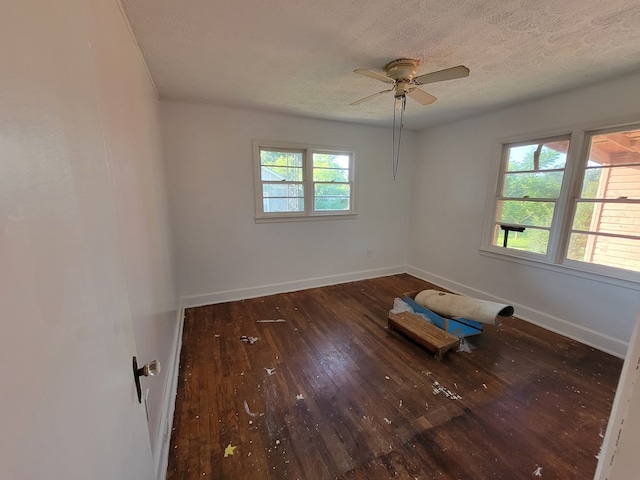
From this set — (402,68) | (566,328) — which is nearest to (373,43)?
(402,68)

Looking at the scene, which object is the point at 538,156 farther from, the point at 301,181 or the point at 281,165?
the point at 281,165

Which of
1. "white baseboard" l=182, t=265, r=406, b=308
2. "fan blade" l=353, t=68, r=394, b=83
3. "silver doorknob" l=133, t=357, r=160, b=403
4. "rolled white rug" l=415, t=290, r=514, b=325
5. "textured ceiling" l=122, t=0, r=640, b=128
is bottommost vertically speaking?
"white baseboard" l=182, t=265, r=406, b=308

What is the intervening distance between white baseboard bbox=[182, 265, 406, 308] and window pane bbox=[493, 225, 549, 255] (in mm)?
1734

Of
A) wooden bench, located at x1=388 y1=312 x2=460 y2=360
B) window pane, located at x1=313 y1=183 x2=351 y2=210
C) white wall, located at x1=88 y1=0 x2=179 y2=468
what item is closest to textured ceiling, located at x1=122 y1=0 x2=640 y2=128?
white wall, located at x1=88 y1=0 x2=179 y2=468

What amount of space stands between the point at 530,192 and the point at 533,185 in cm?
8

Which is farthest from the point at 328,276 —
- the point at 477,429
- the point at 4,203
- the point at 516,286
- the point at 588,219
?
the point at 4,203

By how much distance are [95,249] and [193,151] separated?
9.26ft

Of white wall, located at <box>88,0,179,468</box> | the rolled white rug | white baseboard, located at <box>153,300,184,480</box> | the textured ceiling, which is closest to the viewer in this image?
white wall, located at <box>88,0,179,468</box>

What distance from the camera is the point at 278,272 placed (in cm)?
372

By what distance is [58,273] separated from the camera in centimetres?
42

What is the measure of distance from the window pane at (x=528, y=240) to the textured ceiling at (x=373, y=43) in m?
1.42

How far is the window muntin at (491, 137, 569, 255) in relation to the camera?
273 centimetres

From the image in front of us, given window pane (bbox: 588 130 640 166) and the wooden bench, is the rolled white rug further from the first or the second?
window pane (bbox: 588 130 640 166)

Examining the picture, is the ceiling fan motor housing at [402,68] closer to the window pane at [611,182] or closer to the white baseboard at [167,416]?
the window pane at [611,182]
